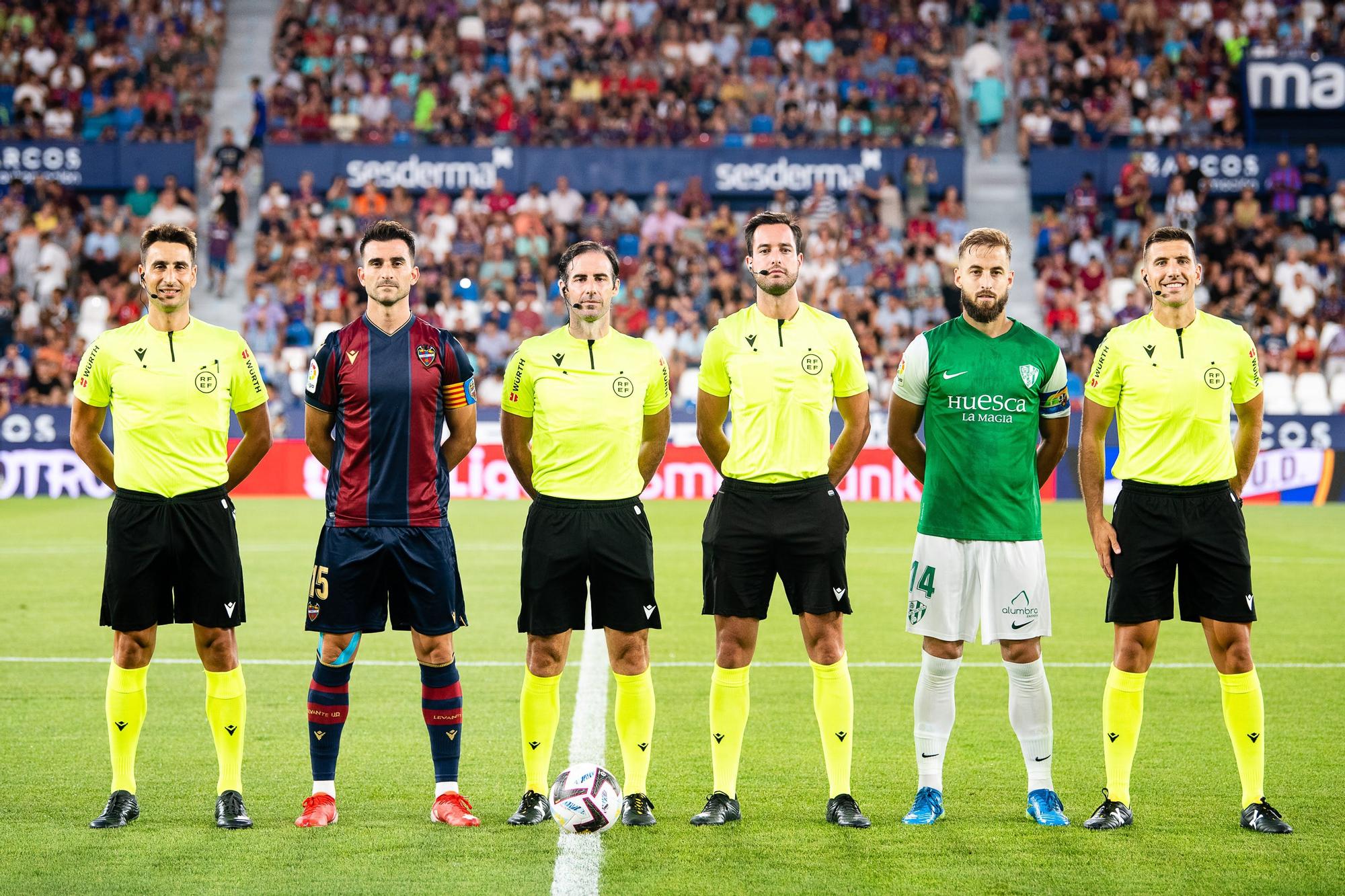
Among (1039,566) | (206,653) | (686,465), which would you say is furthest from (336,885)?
(686,465)

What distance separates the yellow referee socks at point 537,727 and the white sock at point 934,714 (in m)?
1.55

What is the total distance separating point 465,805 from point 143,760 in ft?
6.36

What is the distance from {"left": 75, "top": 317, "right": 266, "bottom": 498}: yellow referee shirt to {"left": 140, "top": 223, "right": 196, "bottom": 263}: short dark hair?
30cm

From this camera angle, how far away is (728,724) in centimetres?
612

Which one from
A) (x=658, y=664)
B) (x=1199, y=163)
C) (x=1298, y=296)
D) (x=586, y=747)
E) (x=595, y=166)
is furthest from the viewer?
(x=595, y=166)

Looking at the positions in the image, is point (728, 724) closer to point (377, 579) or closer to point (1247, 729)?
point (377, 579)

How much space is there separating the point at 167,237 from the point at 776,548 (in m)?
2.84

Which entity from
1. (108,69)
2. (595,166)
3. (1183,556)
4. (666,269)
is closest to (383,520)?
(1183,556)

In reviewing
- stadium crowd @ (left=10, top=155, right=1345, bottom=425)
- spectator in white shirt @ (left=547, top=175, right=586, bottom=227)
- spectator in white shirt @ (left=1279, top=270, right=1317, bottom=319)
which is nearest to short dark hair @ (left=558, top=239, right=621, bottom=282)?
stadium crowd @ (left=10, top=155, right=1345, bottom=425)

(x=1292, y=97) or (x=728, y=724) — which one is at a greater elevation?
(x=1292, y=97)

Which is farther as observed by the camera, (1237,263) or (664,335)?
(1237,263)

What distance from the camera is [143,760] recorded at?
22.9 ft

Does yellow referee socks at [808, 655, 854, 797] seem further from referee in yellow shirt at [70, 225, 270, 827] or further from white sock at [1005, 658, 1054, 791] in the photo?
referee in yellow shirt at [70, 225, 270, 827]

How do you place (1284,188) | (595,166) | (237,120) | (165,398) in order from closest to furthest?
(165,398)
(1284,188)
(595,166)
(237,120)
